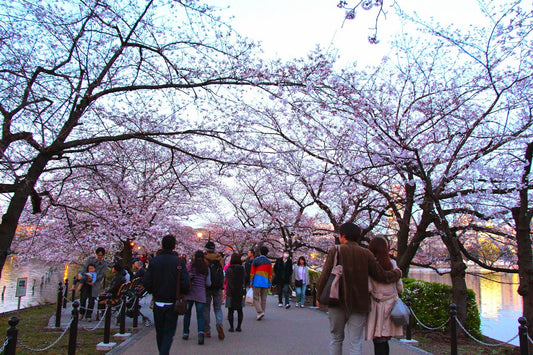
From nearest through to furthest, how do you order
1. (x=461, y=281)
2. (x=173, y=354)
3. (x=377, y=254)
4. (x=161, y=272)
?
(x=377, y=254)
(x=161, y=272)
(x=173, y=354)
(x=461, y=281)

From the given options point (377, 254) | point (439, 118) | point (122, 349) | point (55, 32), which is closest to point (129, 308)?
point (122, 349)

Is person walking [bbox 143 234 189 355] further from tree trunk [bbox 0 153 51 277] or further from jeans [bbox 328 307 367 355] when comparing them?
tree trunk [bbox 0 153 51 277]

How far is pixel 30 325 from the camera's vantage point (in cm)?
984

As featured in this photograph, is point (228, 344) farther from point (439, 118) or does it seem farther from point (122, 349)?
point (439, 118)

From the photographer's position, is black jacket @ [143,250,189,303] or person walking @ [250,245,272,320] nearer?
black jacket @ [143,250,189,303]

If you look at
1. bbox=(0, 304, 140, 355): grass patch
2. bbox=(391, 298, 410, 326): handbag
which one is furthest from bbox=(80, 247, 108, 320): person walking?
bbox=(391, 298, 410, 326): handbag

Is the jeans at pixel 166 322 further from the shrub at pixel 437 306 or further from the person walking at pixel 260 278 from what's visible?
the shrub at pixel 437 306

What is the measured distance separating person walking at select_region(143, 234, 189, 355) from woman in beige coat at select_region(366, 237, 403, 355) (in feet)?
8.02

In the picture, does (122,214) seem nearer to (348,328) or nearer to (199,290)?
(199,290)

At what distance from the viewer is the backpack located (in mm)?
7546

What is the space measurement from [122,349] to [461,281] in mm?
6736

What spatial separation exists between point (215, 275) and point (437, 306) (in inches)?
206

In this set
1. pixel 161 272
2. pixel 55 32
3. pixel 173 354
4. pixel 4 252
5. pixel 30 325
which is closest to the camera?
pixel 161 272

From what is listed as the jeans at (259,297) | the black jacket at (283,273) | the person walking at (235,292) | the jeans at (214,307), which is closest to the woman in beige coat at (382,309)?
the jeans at (214,307)
